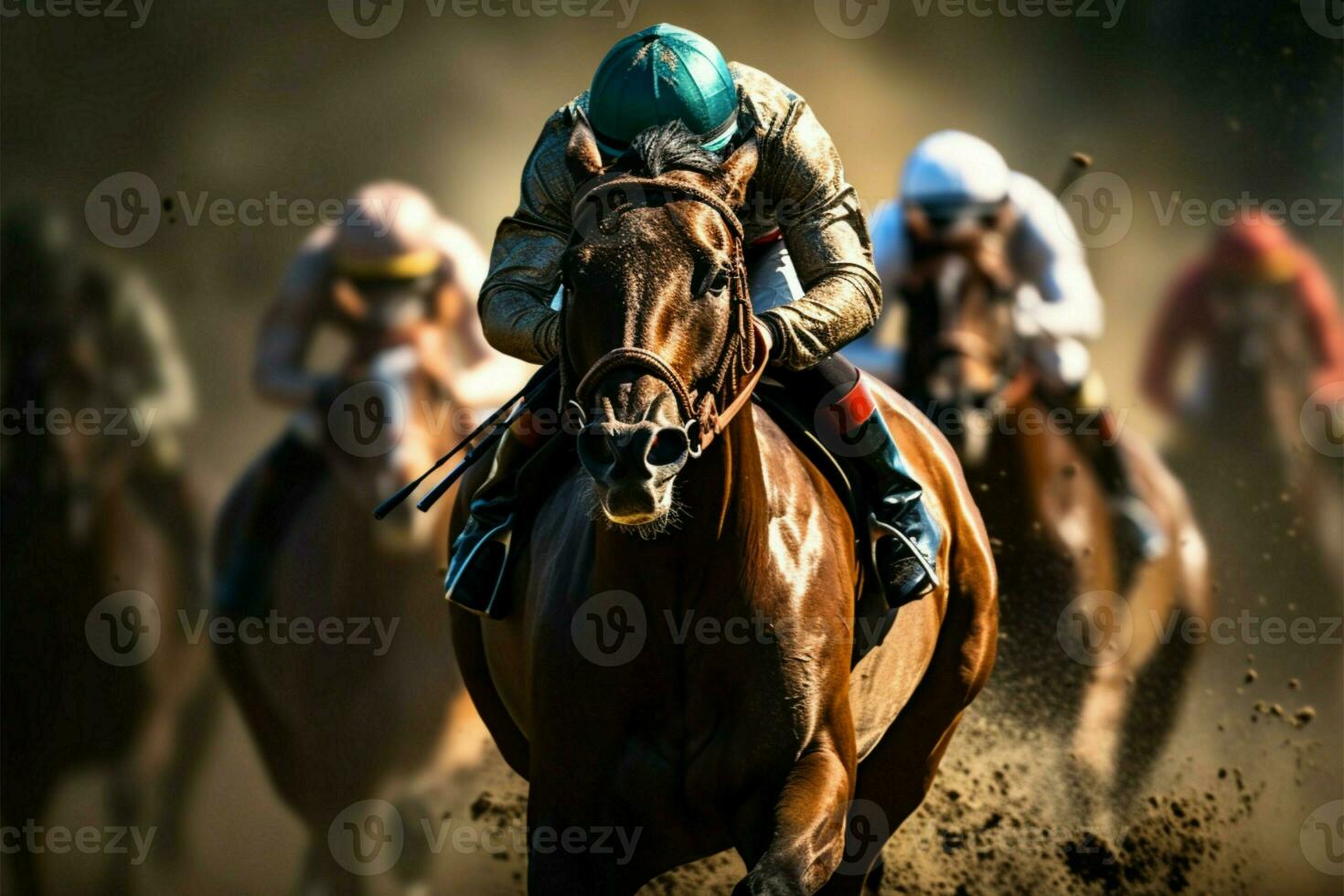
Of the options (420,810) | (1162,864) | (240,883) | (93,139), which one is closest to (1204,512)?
(1162,864)

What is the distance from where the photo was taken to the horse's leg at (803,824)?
341 cm

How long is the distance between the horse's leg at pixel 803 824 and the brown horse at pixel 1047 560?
386cm

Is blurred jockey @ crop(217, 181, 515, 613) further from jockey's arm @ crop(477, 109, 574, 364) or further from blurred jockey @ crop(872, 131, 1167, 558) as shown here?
jockey's arm @ crop(477, 109, 574, 364)

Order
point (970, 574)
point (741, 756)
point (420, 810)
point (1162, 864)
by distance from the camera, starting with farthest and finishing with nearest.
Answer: point (420, 810), point (1162, 864), point (970, 574), point (741, 756)

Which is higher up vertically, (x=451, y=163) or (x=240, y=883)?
(x=451, y=163)

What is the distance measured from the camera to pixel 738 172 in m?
3.43

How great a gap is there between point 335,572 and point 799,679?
16.4 feet

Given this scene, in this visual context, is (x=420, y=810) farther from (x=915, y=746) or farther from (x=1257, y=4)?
(x=1257, y=4)

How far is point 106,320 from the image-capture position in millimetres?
8602

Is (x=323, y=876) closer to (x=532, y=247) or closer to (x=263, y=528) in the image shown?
(x=263, y=528)

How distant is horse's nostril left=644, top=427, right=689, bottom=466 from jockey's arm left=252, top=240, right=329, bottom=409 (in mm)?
5582

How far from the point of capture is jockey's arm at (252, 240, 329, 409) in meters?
8.40

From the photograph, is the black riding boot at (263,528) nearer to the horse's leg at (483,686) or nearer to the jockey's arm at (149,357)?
the jockey's arm at (149,357)

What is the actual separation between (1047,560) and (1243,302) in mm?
1992
